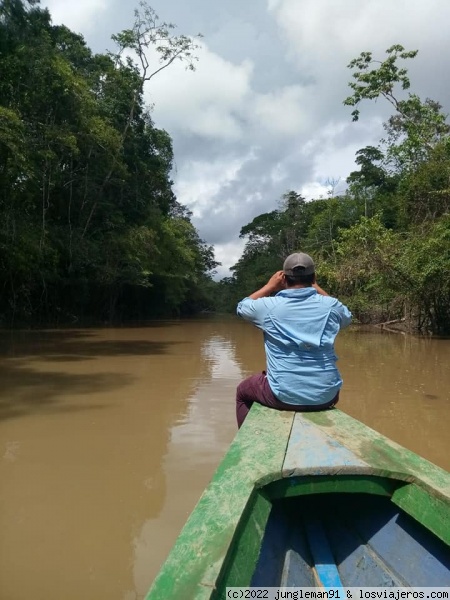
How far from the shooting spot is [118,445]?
4.38 meters

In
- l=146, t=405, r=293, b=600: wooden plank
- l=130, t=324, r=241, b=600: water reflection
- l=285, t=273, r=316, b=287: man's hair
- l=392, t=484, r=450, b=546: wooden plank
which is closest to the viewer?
l=146, t=405, r=293, b=600: wooden plank

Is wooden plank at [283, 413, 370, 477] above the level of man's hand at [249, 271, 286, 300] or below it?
below

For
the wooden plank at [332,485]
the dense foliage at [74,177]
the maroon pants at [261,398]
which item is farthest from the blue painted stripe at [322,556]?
the dense foliage at [74,177]

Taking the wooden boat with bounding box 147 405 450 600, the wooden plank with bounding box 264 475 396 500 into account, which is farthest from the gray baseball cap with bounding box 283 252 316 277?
the wooden plank with bounding box 264 475 396 500

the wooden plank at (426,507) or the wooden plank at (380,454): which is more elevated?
the wooden plank at (380,454)

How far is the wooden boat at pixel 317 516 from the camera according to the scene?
1558 millimetres

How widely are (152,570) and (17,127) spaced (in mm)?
11257

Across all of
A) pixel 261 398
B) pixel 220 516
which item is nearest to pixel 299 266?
pixel 261 398

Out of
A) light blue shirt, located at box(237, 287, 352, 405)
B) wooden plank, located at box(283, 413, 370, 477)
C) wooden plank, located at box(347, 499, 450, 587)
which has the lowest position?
wooden plank, located at box(347, 499, 450, 587)

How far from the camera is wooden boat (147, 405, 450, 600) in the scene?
1558mm

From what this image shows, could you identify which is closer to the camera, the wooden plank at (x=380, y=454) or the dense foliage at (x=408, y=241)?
the wooden plank at (x=380, y=454)

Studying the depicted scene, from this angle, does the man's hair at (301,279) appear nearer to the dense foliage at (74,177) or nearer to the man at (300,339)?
the man at (300,339)

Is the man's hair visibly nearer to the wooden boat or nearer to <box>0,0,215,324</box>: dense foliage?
the wooden boat

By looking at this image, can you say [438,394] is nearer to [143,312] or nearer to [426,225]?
[426,225]
